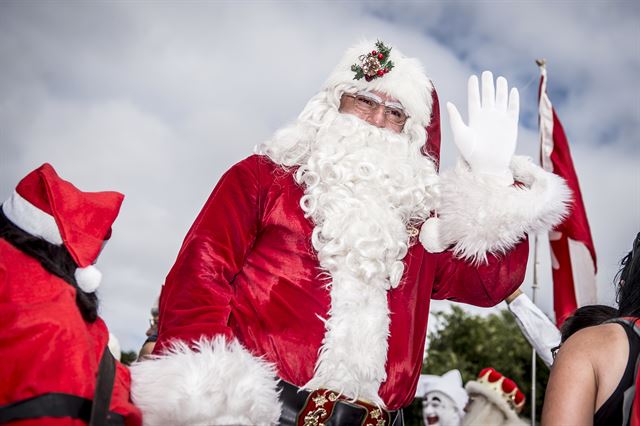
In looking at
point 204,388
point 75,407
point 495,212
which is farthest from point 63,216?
point 495,212

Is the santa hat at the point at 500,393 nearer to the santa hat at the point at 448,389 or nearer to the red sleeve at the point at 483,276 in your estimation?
the santa hat at the point at 448,389

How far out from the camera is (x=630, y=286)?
2400 millimetres

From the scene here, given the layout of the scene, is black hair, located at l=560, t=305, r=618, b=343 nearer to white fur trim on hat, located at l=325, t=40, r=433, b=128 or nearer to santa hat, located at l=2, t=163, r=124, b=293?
white fur trim on hat, located at l=325, t=40, r=433, b=128

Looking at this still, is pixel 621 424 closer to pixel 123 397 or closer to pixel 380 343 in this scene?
pixel 380 343

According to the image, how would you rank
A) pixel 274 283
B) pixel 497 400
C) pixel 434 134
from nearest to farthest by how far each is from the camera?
pixel 274 283
pixel 434 134
pixel 497 400

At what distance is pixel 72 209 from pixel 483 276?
5.85 feet

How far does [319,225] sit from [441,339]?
63.3 ft

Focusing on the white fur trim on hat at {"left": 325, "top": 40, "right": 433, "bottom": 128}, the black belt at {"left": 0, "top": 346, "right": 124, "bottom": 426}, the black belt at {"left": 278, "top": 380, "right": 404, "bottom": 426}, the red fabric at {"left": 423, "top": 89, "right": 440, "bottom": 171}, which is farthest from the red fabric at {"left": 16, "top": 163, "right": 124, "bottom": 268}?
the red fabric at {"left": 423, "top": 89, "right": 440, "bottom": 171}

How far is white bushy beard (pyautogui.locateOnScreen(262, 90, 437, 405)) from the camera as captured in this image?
2539 mm

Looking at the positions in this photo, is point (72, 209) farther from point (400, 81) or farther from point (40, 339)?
point (400, 81)

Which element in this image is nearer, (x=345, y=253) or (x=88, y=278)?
(x=88, y=278)

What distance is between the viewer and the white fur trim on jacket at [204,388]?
208cm

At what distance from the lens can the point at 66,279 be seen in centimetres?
208

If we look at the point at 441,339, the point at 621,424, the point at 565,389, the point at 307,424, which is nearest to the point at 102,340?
the point at 307,424
